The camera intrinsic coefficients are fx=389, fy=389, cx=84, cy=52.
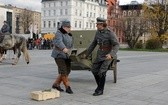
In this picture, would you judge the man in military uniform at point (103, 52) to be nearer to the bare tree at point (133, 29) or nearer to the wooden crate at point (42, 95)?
the wooden crate at point (42, 95)

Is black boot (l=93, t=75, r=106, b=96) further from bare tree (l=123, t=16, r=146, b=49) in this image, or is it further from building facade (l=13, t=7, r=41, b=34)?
building facade (l=13, t=7, r=41, b=34)

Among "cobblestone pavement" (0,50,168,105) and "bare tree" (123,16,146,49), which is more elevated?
"bare tree" (123,16,146,49)

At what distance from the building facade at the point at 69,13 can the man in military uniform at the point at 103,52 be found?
111 meters

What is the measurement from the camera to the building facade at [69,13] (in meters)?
123

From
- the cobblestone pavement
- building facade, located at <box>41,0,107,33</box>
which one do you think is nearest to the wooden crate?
the cobblestone pavement

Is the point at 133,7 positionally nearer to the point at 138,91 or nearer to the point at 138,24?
the point at 138,24

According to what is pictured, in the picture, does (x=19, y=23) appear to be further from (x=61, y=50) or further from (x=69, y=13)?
(x=61, y=50)

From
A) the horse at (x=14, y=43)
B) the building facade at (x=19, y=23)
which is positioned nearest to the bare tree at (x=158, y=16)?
the building facade at (x=19, y=23)

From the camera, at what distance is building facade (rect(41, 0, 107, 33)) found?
123 m

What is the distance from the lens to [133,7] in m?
129

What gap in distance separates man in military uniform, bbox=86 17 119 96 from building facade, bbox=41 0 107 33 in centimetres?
11109

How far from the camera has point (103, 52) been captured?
961 cm

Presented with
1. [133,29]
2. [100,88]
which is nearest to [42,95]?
[100,88]

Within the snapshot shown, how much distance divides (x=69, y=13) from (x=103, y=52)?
11348 centimetres
